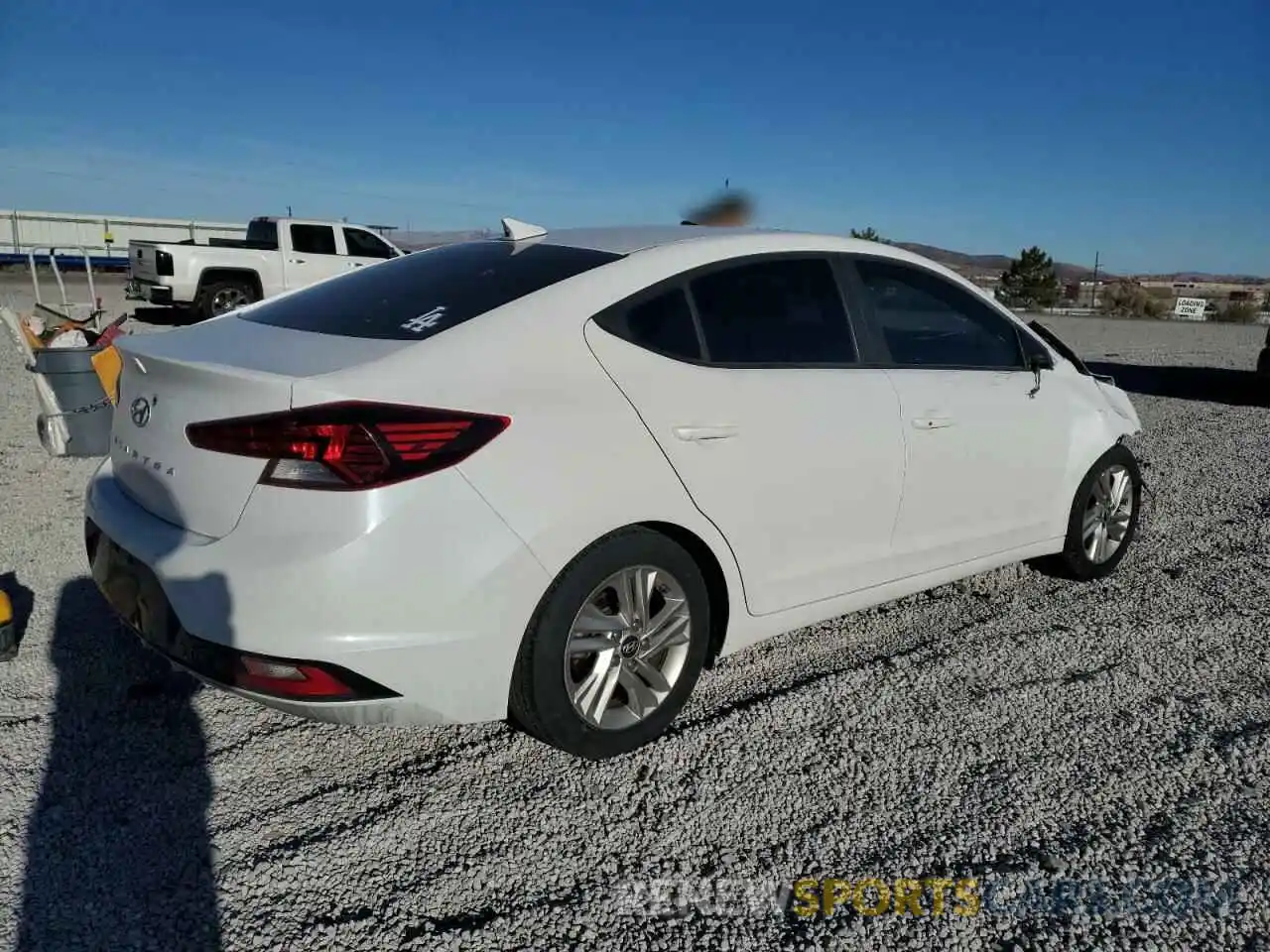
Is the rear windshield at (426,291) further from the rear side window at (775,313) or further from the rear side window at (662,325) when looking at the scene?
the rear side window at (775,313)

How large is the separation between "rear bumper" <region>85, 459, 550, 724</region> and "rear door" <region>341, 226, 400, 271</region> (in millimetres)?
15674

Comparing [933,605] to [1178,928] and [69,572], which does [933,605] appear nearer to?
[1178,928]

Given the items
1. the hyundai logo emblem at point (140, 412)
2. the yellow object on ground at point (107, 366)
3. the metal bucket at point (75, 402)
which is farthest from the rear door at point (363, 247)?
the hyundai logo emblem at point (140, 412)

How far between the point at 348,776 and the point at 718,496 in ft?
4.58

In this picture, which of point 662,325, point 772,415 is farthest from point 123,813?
point 772,415

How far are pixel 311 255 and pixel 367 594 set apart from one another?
618 inches

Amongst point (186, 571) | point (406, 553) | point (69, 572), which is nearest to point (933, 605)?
point (406, 553)

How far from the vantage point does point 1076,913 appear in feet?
7.83

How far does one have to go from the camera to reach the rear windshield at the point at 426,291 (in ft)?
9.50

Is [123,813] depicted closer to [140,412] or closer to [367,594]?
[367,594]

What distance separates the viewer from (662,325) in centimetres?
304

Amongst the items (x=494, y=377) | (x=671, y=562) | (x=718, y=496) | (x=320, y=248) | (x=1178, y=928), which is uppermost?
(x=320, y=248)

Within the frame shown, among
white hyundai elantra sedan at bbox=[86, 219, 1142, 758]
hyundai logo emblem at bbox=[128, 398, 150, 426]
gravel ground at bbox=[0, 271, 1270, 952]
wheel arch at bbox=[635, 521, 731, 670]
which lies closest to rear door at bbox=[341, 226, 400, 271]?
gravel ground at bbox=[0, 271, 1270, 952]

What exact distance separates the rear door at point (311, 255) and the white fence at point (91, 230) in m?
18.1
